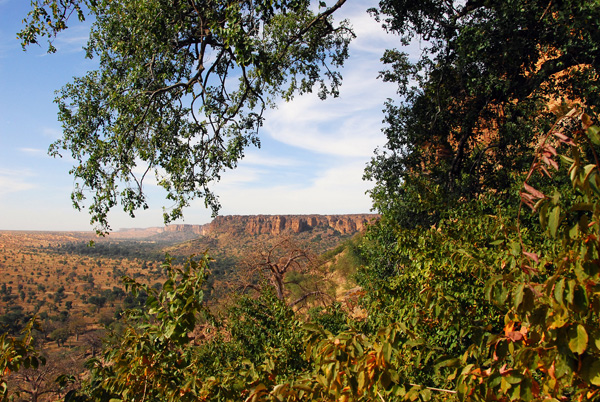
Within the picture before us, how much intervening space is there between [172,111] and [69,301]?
56575 mm

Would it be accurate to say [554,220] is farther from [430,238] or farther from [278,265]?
[278,265]

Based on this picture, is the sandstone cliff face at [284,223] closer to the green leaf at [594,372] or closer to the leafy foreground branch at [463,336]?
the leafy foreground branch at [463,336]

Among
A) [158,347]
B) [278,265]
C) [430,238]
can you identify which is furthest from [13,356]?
[278,265]

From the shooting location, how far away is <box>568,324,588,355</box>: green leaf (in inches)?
39.2

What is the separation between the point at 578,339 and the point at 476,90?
8.09 meters

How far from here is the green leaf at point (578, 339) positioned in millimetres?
997

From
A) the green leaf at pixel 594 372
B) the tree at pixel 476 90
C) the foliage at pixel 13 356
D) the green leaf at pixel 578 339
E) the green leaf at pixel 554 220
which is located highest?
the tree at pixel 476 90

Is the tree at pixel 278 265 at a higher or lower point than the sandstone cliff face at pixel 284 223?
lower

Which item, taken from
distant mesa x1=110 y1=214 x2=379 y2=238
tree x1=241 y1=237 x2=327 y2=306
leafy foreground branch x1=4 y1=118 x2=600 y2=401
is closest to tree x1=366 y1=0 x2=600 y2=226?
leafy foreground branch x1=4 y1=118 x2=600 y2=401

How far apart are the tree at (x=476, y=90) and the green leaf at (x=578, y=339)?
4.87 m

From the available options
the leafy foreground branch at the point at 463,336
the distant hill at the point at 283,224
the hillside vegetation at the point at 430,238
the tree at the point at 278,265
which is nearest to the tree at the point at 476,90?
the hillside vegetation at the point at 430,238

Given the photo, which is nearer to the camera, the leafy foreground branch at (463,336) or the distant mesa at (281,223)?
the leafy foreground branch at (463,336)

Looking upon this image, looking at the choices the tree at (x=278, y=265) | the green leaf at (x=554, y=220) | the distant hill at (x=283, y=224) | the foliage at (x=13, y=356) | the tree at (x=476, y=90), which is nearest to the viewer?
the green leaf at (x=554, y=220)

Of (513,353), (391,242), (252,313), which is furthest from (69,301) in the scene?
(513,353)
